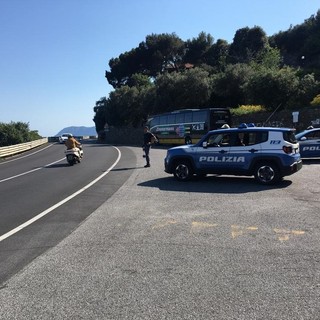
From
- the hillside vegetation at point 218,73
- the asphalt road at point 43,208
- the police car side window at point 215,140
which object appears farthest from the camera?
the hillside vegetation at point 218,73

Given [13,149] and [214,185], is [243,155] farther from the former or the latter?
[13,149]

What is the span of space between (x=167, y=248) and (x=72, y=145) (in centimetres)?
1695

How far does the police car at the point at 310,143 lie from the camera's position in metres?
17.7

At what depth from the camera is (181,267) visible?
Answer: 5.20 metres

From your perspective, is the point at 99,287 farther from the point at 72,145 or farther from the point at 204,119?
the point at 204,119

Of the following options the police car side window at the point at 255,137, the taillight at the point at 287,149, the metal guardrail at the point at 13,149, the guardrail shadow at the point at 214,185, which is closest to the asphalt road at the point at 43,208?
the guardrail shadow at the point at 214,185

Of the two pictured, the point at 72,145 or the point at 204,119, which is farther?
the point at 204,119

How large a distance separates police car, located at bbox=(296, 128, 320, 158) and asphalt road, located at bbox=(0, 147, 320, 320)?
353 inches

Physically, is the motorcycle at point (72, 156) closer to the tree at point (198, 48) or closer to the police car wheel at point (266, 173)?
the police car wheel at point (266, 173)

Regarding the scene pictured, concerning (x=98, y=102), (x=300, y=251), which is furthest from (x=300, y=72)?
(x=98, y=102)

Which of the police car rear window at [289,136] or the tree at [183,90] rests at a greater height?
the tree at [183,90]

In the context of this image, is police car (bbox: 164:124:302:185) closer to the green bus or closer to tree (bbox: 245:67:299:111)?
the green bus

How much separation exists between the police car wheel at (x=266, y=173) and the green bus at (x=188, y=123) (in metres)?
22.1

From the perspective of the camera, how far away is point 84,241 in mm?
6598
